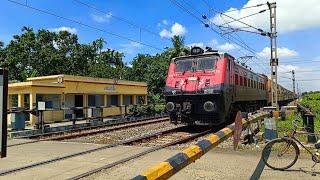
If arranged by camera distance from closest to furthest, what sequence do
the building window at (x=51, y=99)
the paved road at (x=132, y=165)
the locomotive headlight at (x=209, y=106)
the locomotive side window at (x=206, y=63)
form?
the paved road at (x=132, y=165), the locomotive headlight at (x=209, y=106), the locomotive side window at (x=206, y=63), the building window at (x=51, y=99)

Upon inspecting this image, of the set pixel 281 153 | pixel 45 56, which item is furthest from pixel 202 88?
pixel 45 56

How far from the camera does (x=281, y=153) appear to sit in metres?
8.11

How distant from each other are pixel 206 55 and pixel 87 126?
790 centimetres

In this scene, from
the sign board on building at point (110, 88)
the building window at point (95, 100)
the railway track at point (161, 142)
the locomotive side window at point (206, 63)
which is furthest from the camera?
the sign board on building at point (110, 88)

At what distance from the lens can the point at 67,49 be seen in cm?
5816

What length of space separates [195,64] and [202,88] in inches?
58.5

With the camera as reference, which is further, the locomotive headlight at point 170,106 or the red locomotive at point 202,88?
the locomotive headlight at point 170,106

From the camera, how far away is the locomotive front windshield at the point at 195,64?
697 inches

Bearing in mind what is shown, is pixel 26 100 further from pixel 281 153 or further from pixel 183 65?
pixel 281 153

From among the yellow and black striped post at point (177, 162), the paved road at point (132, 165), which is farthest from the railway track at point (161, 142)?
the yellow and black striped post at point (177, 162)

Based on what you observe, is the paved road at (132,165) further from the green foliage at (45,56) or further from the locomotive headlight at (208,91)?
the green foliage at (45,56)

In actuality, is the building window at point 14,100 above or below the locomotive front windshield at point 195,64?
below

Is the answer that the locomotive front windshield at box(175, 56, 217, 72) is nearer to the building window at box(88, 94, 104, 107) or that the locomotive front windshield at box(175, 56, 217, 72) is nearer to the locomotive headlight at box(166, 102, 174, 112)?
the locomotive headlight at box(166, 102, 174, 112)

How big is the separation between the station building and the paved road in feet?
40.1
